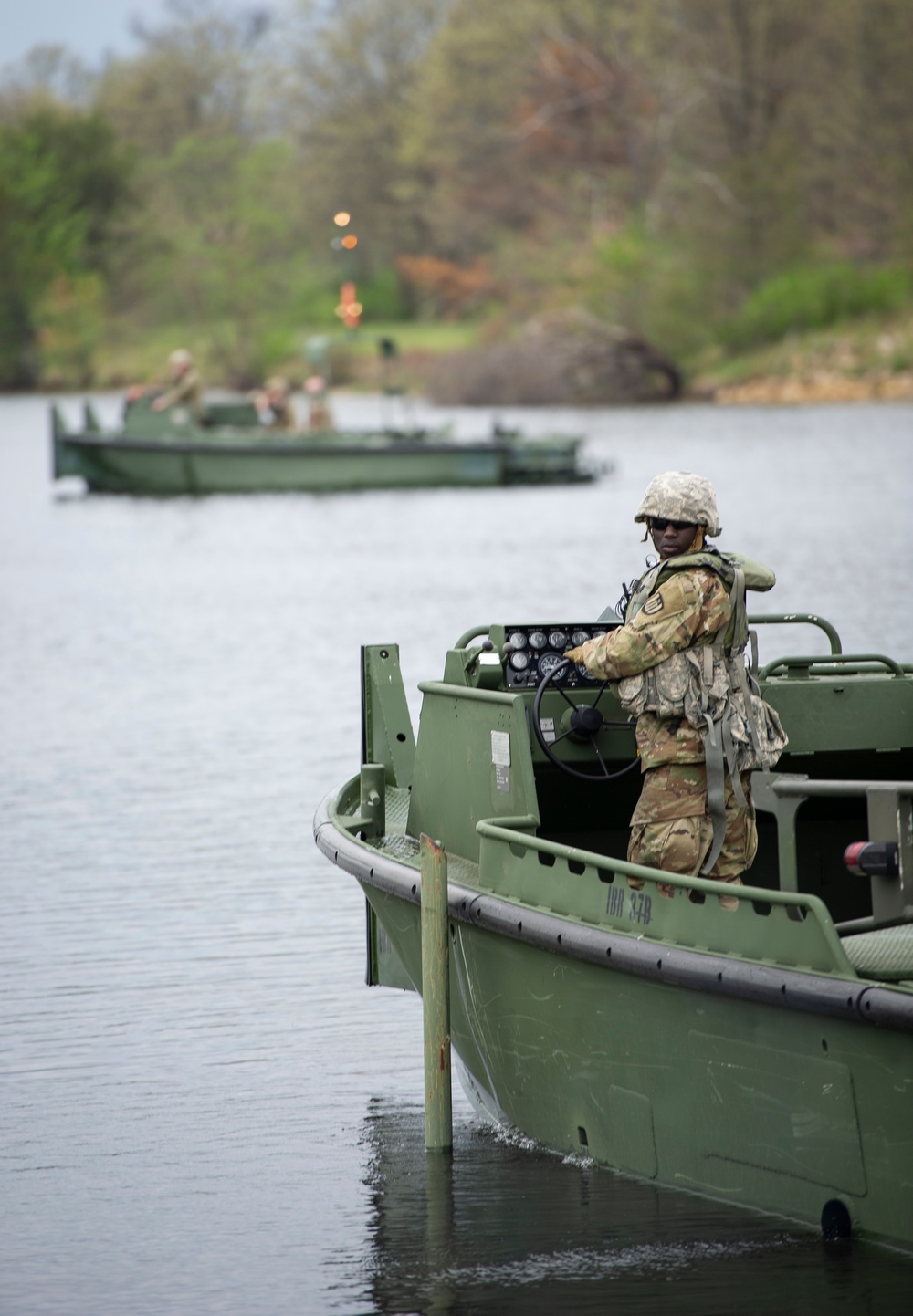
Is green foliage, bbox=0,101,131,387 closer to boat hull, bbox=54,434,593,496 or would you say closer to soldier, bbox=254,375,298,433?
boat hull, bbox=54,434,593,496

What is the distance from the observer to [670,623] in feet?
18.4

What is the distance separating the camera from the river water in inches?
217

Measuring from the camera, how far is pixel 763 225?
6272cm

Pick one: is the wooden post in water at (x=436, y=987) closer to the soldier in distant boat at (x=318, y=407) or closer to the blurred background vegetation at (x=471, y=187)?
the soldier in distant boat at (x=318, y=407)

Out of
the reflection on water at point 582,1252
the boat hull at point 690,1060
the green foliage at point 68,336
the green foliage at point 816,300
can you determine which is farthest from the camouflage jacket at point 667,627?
the green foliage at point 68,336

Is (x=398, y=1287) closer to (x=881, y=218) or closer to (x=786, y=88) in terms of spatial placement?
(x=881, y=218)

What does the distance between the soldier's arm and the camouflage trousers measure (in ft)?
1.03

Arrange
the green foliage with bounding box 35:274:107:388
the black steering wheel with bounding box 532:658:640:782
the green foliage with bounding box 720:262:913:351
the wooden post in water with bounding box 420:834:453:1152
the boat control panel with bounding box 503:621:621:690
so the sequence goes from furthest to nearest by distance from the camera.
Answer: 1. the green foliage with bounding box 35:274:107:388
2. the green foliage with bounding box 720:262:913:351
3. the boat control panel with bounding box 503:621:621:690
4. the black steering wheel with bounding box 532:658:640:782
5. the wooden post in water with bounding box 420:834:453:1152

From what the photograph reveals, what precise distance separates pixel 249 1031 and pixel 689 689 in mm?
2737

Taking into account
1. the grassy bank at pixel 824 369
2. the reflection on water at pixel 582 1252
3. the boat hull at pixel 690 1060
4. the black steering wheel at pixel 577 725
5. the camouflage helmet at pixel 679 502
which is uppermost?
the grassy bank at pixel 824 369

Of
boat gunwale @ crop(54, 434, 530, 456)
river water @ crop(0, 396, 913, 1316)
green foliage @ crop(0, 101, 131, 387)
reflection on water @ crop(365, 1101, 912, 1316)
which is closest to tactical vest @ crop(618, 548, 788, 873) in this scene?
reflection on water @ crop(365, 1101, 912, 1316)

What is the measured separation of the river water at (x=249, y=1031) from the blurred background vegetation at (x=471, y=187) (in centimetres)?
3748

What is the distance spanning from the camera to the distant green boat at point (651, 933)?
506cm

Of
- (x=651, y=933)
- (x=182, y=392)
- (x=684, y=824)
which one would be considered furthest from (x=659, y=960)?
(x=182, y=392)
